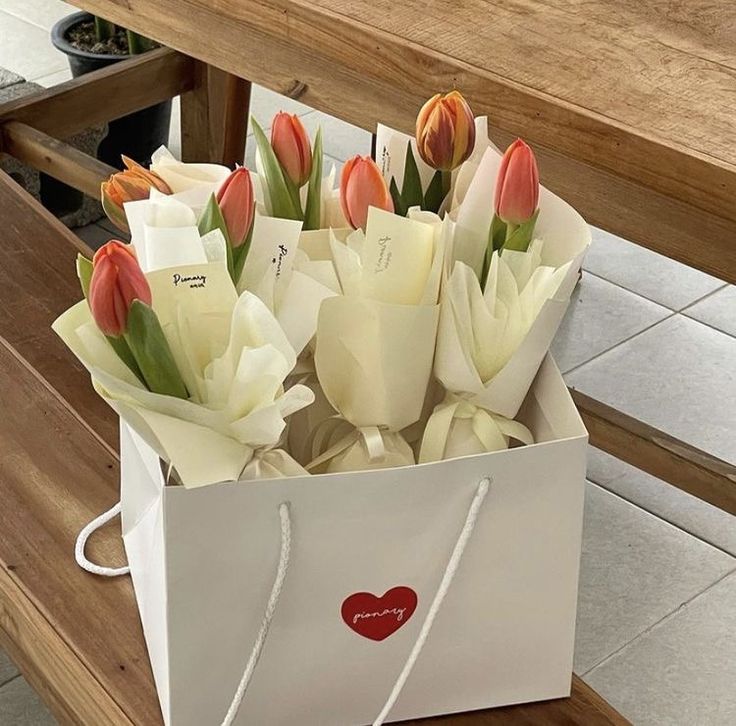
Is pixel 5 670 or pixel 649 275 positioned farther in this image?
pixel 649 275

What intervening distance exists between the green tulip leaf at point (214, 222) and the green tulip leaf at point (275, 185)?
0.08 metres

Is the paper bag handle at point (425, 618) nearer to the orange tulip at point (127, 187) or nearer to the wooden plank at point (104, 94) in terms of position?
the orange tulip at point (127, 187)

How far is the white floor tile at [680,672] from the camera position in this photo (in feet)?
4.97

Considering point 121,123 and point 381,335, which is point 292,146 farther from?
point 121,123

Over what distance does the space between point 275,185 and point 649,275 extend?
64.2 inches

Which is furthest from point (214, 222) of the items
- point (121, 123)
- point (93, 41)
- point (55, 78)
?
point (55, 78)

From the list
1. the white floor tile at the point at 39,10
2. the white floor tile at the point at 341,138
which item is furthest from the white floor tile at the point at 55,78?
the white floor tile at the point at 341,138

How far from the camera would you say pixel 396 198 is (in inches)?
34.5

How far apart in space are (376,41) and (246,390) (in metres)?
0.59

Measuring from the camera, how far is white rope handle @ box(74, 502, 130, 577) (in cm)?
92

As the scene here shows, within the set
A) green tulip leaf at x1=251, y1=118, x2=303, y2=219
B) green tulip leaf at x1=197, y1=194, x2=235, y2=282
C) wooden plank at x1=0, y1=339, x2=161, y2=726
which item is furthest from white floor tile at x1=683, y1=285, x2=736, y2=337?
green tulip leaf at x1=197, y1=194, x2=235, y2=282

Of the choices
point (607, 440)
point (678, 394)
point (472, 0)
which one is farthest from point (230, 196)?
point (678, 394)

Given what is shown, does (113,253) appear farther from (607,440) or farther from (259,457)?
(607,440)

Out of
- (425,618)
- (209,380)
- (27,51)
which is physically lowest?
(27,51)
